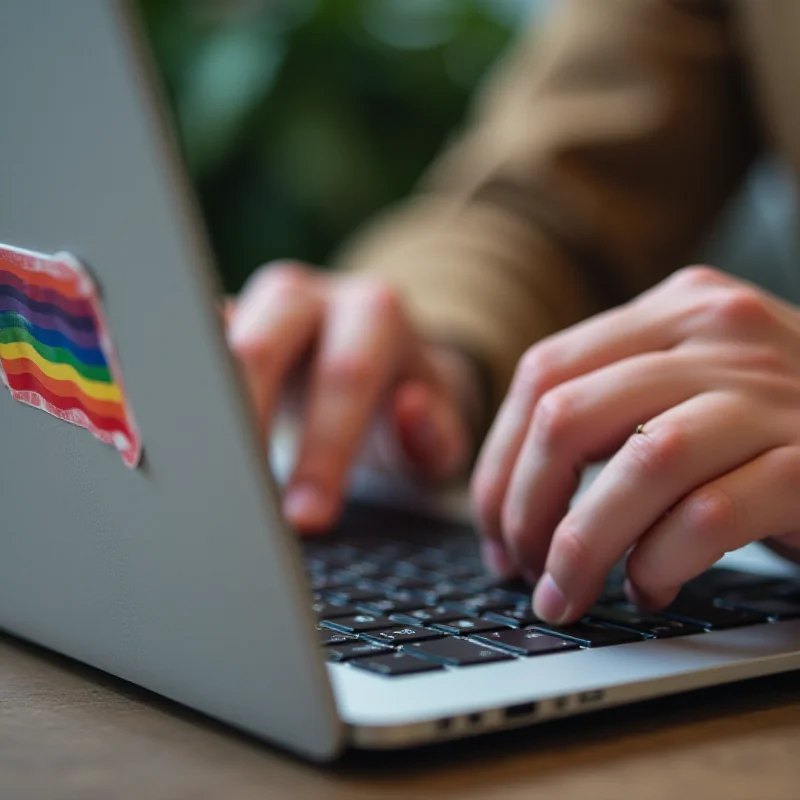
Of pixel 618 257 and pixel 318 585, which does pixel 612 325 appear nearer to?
pixel 318 585

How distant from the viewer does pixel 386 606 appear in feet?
1.52

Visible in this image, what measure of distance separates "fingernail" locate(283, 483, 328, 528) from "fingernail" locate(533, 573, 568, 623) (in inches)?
11.3

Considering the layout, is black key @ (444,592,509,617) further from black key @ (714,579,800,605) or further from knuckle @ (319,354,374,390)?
knuckle @ (319,354,374,390)

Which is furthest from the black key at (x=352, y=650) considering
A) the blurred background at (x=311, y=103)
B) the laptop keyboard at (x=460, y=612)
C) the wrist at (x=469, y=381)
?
the blurred background at (x=311, y=103)

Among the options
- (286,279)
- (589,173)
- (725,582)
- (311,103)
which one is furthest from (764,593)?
(311,103)

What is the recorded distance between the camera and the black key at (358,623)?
0.41 m

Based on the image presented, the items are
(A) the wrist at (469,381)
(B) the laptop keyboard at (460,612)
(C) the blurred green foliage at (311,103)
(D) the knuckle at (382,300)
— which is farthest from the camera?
(C) the blurred green foliage at (311,103)

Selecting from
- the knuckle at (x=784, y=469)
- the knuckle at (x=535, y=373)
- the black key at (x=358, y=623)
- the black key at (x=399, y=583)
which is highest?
the knuckle at (x=535, y=373)

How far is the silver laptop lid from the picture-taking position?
0.26m

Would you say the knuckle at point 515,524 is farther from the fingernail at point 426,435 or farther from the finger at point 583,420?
the fingernail at point 426,435

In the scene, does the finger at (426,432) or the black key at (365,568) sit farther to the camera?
the finger at (426,432)

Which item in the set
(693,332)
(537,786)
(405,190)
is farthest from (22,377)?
(405,190)

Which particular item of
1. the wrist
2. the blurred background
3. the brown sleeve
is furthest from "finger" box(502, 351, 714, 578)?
the blurred background

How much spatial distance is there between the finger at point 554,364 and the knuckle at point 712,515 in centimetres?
10
